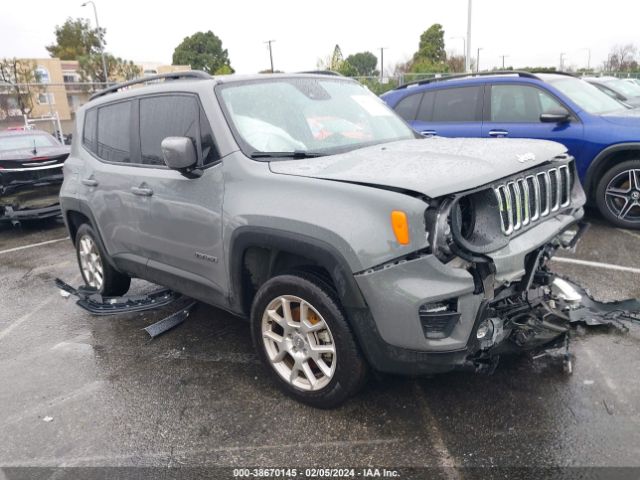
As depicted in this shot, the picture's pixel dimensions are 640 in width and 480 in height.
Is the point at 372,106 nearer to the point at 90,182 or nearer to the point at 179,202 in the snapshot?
the point at 179,202

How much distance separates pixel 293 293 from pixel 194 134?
134 cm

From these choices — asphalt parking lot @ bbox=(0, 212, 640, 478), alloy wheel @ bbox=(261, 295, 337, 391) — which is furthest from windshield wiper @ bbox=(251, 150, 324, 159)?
asphalt parking lot @ bbox=(0, 212, 640, 478)

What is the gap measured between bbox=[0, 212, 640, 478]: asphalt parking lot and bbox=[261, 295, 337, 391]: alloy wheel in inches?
7.8

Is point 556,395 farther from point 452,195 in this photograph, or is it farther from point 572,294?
point 452,195

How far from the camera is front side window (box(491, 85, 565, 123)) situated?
6.71 metres

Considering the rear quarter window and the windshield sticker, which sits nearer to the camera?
the windshield sticker

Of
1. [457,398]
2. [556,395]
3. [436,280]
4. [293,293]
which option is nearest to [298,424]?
[293,293]

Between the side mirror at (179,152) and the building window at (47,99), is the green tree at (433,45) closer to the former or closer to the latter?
the building window at (47,99)

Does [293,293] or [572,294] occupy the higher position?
[293,293]

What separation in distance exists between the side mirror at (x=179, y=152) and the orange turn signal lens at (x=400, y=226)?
143 cm

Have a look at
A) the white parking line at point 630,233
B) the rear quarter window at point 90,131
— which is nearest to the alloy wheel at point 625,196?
the white parking line at point 630,233

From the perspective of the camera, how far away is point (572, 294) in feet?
12.4

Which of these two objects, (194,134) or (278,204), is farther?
(194,134)

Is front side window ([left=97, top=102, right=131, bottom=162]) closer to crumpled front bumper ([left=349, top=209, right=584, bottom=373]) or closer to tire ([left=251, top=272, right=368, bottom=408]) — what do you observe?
tire ([left=251, top=272, right=368, bottom=408])
